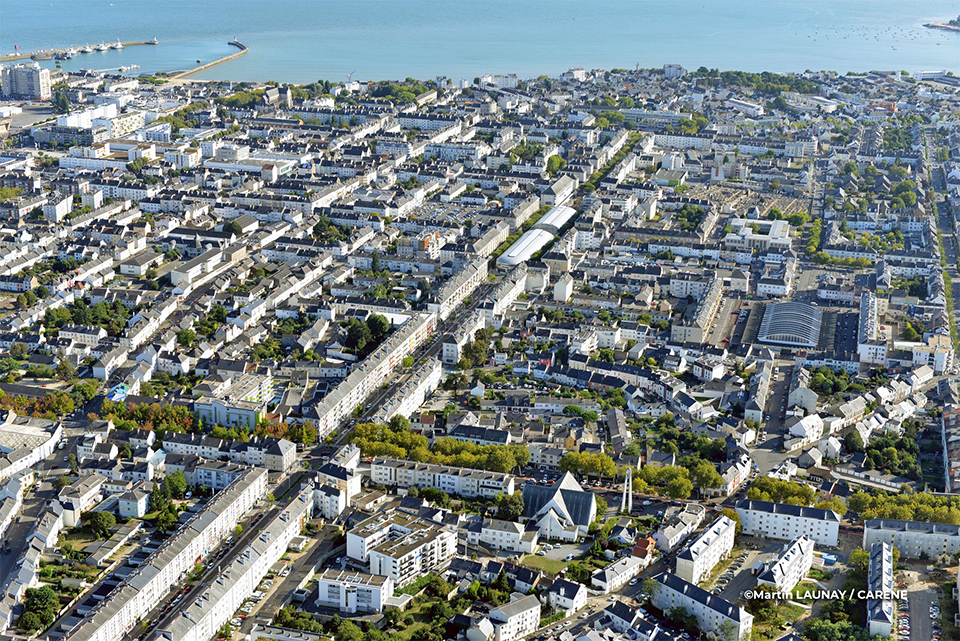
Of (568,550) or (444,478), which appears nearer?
(568,550)

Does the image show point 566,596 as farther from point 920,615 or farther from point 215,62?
point 215,62

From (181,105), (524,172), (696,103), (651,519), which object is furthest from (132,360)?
(696,103)

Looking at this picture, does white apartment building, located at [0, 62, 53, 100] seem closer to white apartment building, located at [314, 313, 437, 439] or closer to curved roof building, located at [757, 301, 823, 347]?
white apartment building, located at [314, 313, 437, 439]

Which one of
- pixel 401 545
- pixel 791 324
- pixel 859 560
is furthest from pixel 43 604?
pixel 791 324

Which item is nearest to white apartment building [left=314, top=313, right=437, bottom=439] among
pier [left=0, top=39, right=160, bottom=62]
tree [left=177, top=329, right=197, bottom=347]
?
tree [left=177, top=329, right=197, bottom=347]

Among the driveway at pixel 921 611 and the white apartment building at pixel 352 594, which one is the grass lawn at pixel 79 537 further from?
the driveway at pixel 921 611
